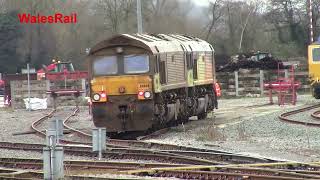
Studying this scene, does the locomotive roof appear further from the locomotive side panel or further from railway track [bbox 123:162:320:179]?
the locomotive side panel

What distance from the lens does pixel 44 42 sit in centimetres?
4525

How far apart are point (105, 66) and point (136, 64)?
2.96ft

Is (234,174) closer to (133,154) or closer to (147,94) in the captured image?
(133,154)

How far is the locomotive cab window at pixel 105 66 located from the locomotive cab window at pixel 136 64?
316 mm

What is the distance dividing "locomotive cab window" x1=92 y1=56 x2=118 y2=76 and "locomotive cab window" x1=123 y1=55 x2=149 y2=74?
1.04ft

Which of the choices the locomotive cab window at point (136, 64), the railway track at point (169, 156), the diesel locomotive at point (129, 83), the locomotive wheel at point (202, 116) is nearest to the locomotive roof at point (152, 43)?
the diesel locomotive at point (129, 83)

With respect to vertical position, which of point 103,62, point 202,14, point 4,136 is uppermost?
point 202,14

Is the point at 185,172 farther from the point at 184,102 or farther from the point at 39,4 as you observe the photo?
the point at 39,4

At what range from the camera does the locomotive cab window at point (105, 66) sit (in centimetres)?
1866

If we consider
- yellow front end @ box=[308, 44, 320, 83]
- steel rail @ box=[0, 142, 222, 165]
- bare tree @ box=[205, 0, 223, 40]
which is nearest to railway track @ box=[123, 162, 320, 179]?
steel rail @ box=[0, 142, 222, 165]

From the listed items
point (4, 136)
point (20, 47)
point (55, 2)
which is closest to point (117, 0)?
point (55, 2)

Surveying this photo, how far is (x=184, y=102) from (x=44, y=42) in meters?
25.7

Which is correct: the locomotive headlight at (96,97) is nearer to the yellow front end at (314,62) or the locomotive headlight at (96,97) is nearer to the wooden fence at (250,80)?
the yellow front end at (314,62)

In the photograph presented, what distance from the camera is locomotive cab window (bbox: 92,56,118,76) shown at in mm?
18656
